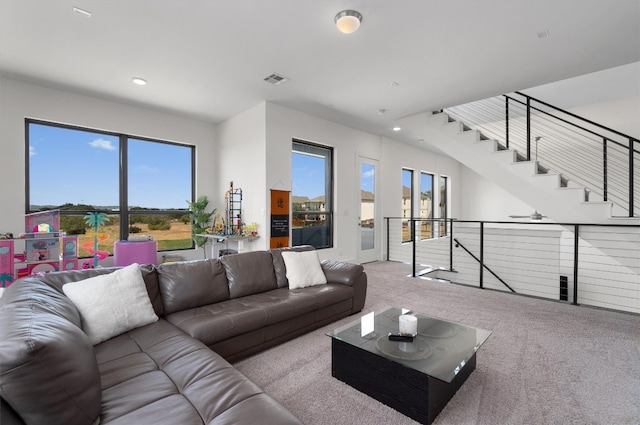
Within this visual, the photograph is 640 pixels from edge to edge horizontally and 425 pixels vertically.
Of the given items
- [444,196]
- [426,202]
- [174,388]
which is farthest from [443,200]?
[174,388]

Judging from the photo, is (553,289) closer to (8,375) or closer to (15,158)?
(8,375)

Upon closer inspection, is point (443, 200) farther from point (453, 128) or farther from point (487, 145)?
point (487, 145)

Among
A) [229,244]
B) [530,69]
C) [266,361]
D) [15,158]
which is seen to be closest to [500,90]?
[530,69]

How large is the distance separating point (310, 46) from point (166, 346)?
3.07 metres

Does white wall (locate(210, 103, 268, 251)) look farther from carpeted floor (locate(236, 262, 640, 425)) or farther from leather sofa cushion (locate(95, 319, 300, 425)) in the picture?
leather sofa cushion (locate(95, 319, 300, 425))

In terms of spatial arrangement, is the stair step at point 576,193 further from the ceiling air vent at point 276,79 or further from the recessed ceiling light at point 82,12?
the recessed ceiling light at point 82,12

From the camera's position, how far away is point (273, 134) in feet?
15.9

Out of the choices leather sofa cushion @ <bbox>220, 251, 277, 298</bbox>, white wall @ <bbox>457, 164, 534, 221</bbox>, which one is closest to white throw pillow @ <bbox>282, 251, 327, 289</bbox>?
leather sofa cushion @ <bbox>220, 251, 277, 298</bbox>

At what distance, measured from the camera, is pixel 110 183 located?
4859 millimetres

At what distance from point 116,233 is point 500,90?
21.4 ft

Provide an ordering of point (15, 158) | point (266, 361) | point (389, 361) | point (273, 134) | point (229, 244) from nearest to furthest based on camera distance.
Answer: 1. point (389, 361)
2. point (266, 361)
3. point (15, 158)
4. point (273, 134)
5. point (229, 244)

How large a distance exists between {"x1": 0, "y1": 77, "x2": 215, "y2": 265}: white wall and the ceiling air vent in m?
2.45

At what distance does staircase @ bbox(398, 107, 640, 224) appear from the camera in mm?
4004

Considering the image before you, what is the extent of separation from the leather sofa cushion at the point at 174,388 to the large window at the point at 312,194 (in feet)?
12.0
